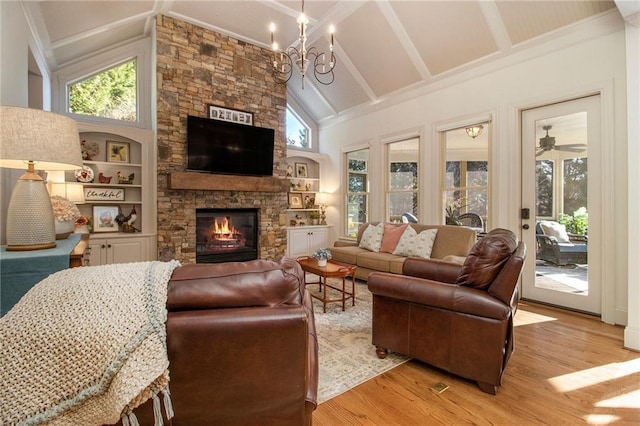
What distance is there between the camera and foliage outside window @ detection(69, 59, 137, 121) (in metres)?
4.44

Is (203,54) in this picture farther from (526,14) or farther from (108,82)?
(526,14)

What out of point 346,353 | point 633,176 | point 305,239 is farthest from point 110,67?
point 633,176

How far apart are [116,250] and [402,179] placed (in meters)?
4.51

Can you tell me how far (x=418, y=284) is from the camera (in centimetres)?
206

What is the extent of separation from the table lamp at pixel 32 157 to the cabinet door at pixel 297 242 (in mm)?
4222

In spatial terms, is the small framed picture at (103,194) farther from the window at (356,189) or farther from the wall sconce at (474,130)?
the wall sconce at (474,130)

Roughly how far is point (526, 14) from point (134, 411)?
15.2 ft

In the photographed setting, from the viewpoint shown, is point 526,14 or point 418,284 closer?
point 418,284

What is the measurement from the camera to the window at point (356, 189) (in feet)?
19.6

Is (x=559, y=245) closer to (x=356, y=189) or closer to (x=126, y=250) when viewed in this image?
(x=356, y=189)

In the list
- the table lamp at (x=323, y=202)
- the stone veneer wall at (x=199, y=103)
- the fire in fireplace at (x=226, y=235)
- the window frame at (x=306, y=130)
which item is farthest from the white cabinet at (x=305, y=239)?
the window frame at (x=306, y=130)

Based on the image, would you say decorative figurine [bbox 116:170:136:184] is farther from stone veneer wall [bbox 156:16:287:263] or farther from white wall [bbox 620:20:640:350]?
white wall [bbox 620:20:640:350]

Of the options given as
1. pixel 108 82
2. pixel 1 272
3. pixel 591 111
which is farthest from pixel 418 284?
pixel 108 82

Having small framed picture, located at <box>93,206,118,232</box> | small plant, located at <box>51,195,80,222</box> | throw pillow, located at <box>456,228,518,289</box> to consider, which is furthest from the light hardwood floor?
small framed picture, located at <box>93,206,118,232</box>
